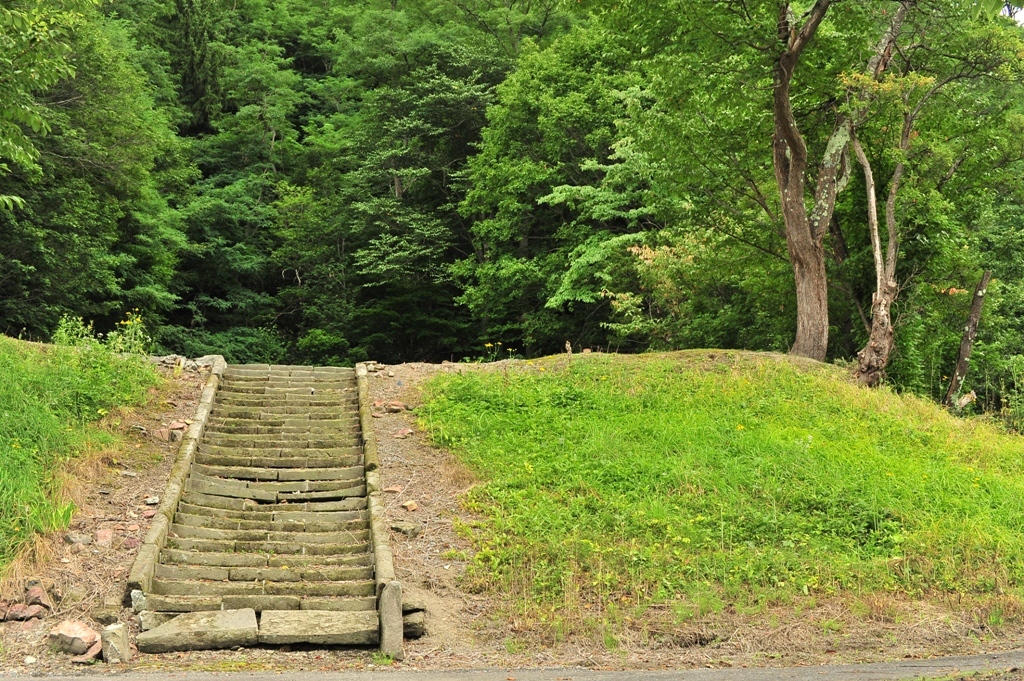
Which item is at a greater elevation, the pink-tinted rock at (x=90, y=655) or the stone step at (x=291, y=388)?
the stone step at (x=291, y=388)

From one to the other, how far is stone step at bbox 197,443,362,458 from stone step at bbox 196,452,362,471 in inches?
3.5

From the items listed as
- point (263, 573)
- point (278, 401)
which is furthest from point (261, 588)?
point (278, 401)

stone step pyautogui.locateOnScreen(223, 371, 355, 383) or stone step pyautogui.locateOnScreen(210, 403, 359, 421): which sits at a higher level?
stone step pyautogui.locateOnScreen(223, 371, 355, 383)

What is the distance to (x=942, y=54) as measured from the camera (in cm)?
1647

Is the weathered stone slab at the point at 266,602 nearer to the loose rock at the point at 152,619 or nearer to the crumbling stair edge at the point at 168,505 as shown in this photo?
the loose rock at the point at 152,619

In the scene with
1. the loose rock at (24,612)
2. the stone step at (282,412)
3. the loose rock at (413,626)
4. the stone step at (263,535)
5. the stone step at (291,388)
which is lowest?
the loose rock at (413,626)

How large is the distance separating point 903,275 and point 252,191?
80.2ft

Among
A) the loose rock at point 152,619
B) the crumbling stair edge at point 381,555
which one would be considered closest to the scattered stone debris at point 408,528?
the crumbling stair edge at point 381,555

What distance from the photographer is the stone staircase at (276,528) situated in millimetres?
8172

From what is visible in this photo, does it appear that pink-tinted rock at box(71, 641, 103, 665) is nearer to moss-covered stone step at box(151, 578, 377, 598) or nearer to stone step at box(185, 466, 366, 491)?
moss-covered stone step at box(151, 578, 377, 598)

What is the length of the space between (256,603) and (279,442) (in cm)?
445

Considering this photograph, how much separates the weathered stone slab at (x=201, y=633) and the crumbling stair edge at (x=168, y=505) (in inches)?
24.3

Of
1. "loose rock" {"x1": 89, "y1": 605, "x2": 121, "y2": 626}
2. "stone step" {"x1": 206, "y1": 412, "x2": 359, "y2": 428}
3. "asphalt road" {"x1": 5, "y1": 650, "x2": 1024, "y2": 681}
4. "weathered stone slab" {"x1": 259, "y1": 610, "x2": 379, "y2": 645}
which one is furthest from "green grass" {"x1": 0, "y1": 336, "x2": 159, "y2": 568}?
"asphalt road" {"x1": 5, "y1": 650, "x2": 1024, "y2": 681}

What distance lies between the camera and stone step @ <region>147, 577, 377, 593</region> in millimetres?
8547
